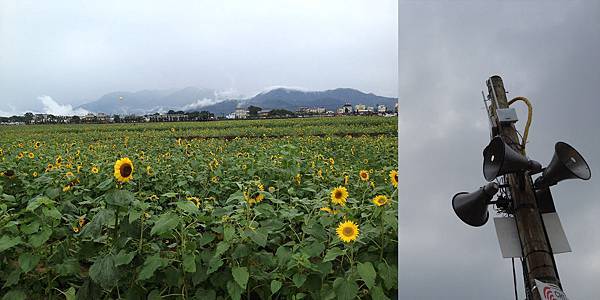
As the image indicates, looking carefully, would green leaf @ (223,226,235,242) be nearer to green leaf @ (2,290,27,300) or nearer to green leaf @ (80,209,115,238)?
green leaf @ (80,209,115,238)

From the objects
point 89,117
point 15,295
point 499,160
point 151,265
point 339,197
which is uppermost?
point 89,117

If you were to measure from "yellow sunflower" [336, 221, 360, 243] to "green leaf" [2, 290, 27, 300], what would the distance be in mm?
758

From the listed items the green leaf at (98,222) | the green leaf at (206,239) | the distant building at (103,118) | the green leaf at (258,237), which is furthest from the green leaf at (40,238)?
the distant building at (103,118)

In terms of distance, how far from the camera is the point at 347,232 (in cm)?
107

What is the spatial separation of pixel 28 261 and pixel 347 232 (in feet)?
2.32

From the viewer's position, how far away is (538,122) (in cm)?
118

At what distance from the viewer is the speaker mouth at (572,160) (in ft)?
2.99

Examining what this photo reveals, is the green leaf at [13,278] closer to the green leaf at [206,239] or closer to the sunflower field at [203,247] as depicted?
the sunflower field at [203,247]

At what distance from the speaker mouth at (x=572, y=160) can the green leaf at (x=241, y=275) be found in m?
A: 0.62

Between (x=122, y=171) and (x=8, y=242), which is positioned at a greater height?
(x=122, y=171)

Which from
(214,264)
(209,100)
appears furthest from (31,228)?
(209,100)

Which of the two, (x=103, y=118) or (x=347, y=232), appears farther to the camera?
(x=103, y=118)

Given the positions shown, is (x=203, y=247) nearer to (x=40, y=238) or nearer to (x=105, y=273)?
(x=105, y=273)

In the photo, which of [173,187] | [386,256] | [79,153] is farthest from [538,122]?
[79,153]
